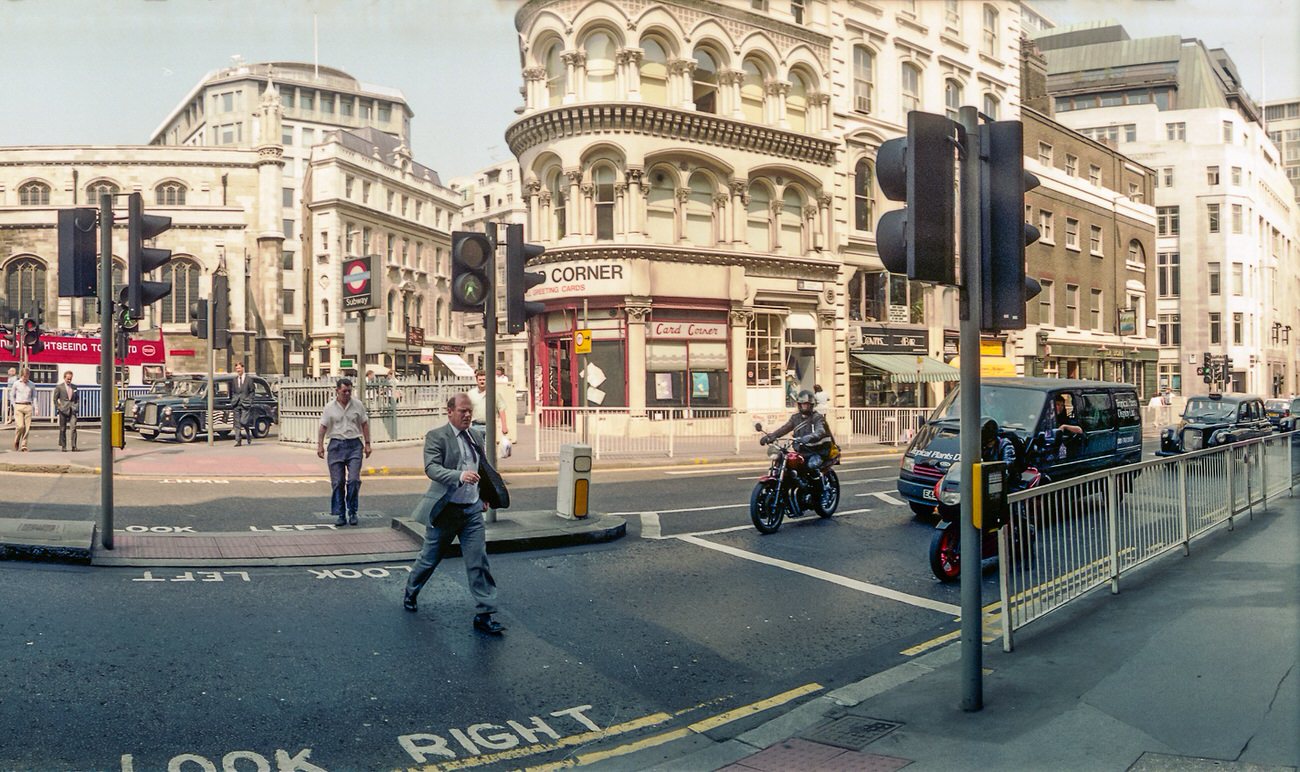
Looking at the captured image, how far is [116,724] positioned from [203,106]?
10726 centimetres

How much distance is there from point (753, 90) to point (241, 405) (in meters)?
19.2

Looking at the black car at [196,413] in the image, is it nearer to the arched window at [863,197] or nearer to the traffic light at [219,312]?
the traffic light at [219,312]

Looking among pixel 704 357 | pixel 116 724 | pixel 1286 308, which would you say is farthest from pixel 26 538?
pixel 1286 308

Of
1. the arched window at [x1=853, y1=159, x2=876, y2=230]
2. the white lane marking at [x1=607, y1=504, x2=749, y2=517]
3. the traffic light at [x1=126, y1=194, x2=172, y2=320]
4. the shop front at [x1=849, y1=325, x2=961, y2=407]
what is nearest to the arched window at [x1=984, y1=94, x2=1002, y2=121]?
the arched window at [x1=853, y1=159, x2=876, y2=230]

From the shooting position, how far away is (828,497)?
1302 centimetres

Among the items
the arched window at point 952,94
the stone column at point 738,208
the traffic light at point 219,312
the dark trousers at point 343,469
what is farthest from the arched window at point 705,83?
the dark trousers at point 343,469

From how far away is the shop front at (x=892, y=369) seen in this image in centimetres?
3431

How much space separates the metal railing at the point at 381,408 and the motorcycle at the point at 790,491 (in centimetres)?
1203

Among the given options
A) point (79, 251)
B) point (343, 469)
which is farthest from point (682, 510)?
point (79, 251)

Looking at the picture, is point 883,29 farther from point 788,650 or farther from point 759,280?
point 788,650

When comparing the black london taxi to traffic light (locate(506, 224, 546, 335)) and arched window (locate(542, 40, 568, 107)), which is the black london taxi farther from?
arched window (locate(542, 40, 568, 107))

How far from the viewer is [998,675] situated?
19.1ft

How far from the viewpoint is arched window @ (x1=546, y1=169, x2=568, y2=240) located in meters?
30.1

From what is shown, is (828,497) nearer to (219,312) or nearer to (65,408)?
(65,408)
